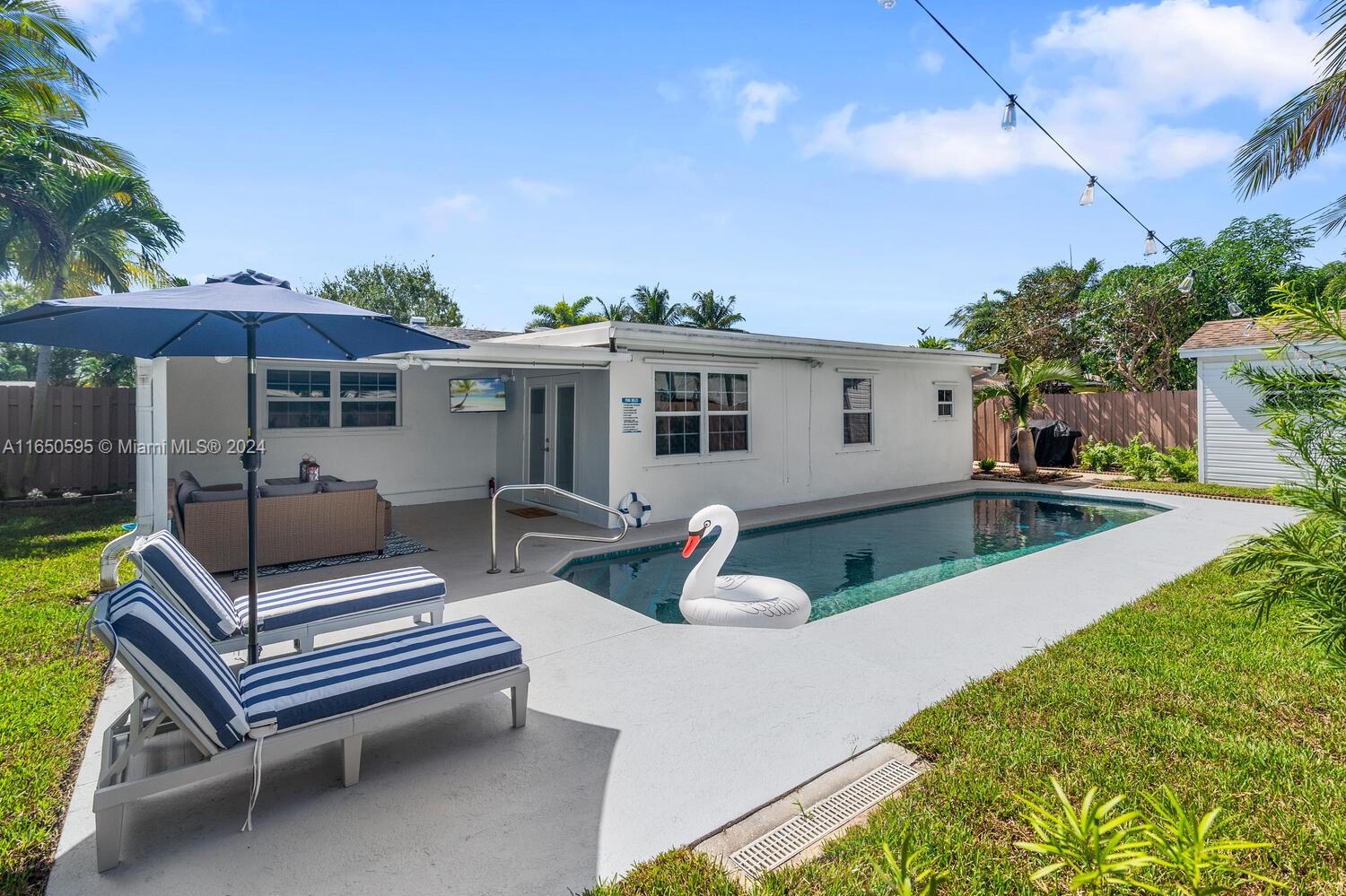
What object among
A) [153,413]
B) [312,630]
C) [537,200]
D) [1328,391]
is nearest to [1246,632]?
[1328,391]

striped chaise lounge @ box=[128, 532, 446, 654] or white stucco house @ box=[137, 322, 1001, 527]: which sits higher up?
white stucco house @ box=[137, 322, 1001, 527]

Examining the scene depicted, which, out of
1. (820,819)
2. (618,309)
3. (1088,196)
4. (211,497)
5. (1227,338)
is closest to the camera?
(820,819)

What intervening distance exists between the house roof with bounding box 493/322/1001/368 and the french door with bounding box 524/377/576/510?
2.92 ft

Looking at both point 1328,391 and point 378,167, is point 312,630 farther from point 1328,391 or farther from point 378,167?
point 378,167

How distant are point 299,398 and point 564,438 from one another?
4.20 metres

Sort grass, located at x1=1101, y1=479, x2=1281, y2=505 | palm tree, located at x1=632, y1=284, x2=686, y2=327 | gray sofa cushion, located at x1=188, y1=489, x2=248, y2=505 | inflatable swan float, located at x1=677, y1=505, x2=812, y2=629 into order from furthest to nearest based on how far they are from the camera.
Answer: palm tree, located at x1=632, y1=284, x2=686, y2=327, grass, located at x1=1101, y1=479, x2=1281, y2=505, gray sofa cushion, located at x1=188, y1=489, x2=248, y2=505, inflatable swan float, located at x1=677, y1=505, x2=812, y2=629

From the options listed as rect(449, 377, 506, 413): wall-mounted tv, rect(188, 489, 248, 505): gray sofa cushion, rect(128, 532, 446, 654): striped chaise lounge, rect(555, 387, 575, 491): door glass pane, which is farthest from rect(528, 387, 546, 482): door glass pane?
rect(128, 532, 446, 654): striped chaise lounge

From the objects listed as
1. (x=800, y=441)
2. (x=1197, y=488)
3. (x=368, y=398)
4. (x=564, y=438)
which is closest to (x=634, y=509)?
(x=564, y=438)

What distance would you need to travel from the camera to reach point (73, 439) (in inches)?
443

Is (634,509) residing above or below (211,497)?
below

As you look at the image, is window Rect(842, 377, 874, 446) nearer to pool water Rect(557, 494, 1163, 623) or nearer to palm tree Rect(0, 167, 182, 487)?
pool water Rect(557, 494, 1163, 623)

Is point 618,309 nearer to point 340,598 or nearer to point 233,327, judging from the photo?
point 233,327

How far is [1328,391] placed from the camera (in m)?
1.87

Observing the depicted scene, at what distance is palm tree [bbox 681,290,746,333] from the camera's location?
103ft
